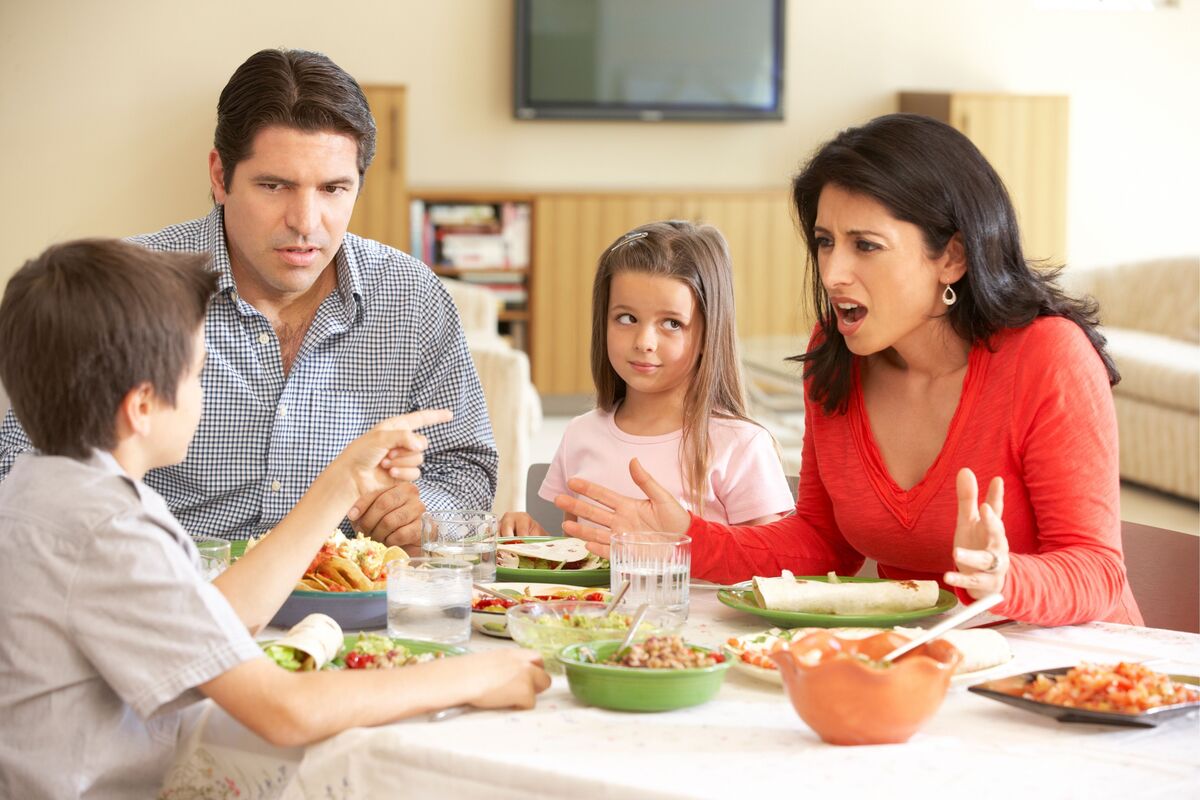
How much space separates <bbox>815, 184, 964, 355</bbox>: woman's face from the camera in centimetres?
188

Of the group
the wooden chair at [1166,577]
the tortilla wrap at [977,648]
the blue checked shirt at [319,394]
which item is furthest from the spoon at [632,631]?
the wooden chair at [1166,577]

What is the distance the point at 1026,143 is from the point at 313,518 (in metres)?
7.22

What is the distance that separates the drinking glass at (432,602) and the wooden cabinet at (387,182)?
6.00 meters

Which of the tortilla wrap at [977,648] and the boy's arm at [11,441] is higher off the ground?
the boy's arm at [11,441]

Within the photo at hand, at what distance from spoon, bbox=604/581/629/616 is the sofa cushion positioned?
460 centimetres

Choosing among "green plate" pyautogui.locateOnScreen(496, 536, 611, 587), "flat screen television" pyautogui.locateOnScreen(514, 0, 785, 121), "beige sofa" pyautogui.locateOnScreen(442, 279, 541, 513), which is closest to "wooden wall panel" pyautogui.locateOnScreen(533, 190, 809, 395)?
"flat screen television" pyautogui.locateOnScreen(514, 0, 785, 121)

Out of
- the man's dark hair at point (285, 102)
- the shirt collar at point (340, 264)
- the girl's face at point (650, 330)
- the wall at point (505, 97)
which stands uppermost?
the wall at point (505, 97)

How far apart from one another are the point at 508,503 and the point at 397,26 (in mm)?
4652

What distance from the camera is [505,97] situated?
7.91 metres

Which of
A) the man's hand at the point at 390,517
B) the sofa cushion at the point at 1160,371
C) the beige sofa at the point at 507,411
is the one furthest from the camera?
the sofa cushion at the point at 1160,371

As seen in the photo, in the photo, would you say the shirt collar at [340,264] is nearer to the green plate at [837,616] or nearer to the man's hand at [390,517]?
the man's hand at [390,517]

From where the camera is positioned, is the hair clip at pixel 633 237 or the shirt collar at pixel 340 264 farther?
the hair clip at pixel 633 237

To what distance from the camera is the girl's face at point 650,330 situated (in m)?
2.33

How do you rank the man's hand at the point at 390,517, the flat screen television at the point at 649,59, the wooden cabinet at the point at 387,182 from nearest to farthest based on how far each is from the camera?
the man's hand at the point at 390,517
the wooden cabinet at the point at 387,182
the flat screen television at the point at 649,59
